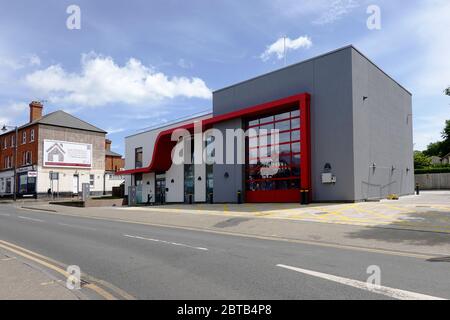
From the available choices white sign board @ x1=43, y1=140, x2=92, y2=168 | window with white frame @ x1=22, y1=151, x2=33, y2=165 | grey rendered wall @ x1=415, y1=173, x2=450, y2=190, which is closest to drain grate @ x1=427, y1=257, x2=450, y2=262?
grey rendered wall @ x1=415, y1=173, x2=450, y2=190

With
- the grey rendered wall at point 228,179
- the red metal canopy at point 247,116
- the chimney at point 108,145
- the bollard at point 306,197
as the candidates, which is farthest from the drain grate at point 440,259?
Result: the chimney at point 108,145

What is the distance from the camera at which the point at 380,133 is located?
2612cm

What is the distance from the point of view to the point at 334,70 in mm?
23078

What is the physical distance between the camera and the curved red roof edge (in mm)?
24291

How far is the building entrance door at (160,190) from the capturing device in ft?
121

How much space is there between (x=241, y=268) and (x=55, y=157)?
51.0 metres

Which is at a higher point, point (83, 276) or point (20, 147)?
point (20, 147)

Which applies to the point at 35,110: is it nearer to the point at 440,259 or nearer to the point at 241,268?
the point at 241,268

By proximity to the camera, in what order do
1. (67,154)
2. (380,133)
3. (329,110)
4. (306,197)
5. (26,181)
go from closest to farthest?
(306,197) < (329,110) < (380,133) < (26,181) < (67,154)

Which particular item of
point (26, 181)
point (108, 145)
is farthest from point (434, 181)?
point (108, 145)

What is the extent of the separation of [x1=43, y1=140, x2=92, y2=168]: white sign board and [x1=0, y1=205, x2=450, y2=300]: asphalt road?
1716 inches

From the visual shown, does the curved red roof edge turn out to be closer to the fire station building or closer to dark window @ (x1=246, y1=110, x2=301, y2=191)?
the fire station building

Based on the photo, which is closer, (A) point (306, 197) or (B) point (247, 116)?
(A) point (306, 197)

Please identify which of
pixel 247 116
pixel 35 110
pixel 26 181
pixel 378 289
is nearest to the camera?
pixel 378 289
